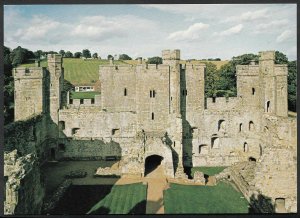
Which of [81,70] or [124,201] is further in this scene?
[81,70]

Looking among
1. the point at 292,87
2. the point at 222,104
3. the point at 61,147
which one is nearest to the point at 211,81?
the point at 292,87

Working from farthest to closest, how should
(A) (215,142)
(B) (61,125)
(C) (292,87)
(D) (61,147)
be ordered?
(C) (292,87) < (A) (215,142) < (D) (61,147) < (B) (61,125)

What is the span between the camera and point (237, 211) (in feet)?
61.6

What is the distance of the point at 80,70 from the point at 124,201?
138ft

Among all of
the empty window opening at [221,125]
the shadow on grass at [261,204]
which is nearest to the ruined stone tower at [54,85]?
the empty window opening at [221,125]

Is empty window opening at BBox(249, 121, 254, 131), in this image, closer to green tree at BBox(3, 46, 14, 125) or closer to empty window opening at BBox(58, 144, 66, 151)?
empty window opening at BBox(58, 144, 66, 151)

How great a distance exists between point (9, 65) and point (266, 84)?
102ft

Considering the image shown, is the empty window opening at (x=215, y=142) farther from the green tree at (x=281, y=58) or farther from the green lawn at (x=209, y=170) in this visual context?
the green tree at (x=281, y=58)

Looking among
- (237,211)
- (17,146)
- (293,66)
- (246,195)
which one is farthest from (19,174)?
(293,66)

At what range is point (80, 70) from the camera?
195ft

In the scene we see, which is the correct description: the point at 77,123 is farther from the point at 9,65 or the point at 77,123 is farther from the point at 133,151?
the point at 9,65

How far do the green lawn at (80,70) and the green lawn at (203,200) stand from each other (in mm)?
35113

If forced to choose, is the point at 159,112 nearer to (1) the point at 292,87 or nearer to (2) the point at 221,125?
(2) the point at 221,125

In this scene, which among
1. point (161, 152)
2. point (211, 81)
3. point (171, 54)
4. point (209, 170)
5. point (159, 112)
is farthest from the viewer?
point (211, 81)
